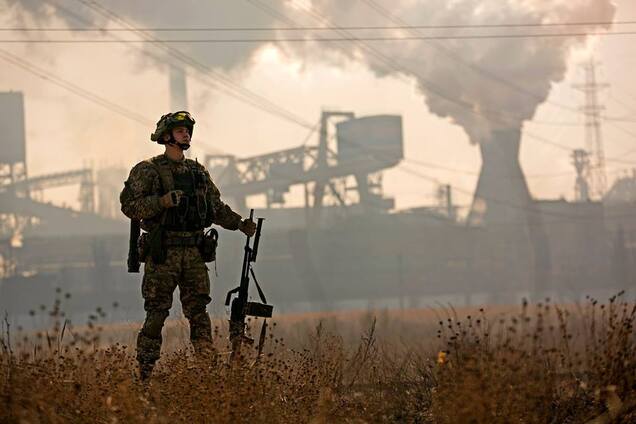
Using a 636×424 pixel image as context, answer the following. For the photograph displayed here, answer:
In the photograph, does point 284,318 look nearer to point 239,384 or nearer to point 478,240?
point 478,240

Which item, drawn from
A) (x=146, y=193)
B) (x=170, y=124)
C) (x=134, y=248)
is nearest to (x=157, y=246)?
(x=134, y=248)

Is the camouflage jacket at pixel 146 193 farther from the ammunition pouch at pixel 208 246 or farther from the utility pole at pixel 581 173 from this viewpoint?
the utility pole at pixel 581 173

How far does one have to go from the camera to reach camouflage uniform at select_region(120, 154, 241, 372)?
7.43 meters

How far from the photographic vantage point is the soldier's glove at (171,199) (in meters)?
7.36

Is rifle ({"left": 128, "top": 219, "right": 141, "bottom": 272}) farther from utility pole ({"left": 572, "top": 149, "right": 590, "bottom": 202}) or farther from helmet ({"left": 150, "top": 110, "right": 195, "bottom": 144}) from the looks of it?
utility pole ({"left": 572, "top": 149, "right": 590, "bottom": 202})

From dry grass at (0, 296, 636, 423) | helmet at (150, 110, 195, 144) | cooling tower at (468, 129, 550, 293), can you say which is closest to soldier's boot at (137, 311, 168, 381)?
dry grass at (0, 296, 636, 423)

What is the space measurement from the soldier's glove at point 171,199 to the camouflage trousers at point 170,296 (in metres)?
0.40

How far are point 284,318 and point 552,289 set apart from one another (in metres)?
42.5

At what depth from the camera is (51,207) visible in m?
134

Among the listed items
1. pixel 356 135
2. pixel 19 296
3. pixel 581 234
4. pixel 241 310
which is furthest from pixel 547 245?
pixel 241 310

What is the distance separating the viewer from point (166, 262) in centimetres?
754

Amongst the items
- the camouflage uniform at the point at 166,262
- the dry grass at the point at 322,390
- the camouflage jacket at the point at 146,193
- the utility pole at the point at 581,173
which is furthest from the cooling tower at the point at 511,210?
the dry grass at the point at 322,390

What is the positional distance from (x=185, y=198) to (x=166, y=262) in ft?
1.68

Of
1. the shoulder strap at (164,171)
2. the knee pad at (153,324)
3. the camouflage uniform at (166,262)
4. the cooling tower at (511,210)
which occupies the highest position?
the cooling tower at (511,210)
